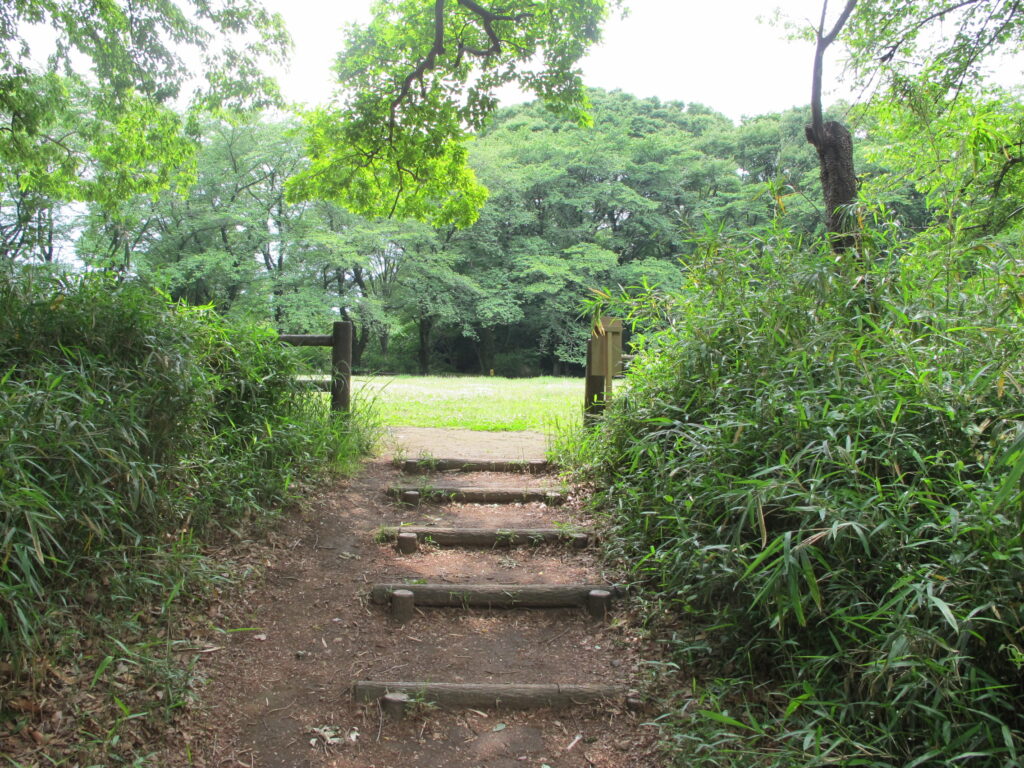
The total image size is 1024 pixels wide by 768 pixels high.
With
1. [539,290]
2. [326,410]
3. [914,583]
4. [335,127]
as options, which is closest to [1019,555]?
[914,583]

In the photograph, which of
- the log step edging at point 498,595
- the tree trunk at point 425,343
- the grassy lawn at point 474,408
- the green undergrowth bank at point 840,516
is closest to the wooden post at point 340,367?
the grassy lawn at point 474,408

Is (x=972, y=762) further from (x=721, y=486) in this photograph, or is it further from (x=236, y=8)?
(x=236, y=8)

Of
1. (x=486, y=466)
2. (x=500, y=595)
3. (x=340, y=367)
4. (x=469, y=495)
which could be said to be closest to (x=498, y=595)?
(x=500, y=595)

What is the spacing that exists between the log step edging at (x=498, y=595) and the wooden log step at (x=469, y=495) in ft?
4.84

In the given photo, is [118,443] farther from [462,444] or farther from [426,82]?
[426,82]

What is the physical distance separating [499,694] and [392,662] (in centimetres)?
60

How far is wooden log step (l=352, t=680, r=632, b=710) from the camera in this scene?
2.77 meters

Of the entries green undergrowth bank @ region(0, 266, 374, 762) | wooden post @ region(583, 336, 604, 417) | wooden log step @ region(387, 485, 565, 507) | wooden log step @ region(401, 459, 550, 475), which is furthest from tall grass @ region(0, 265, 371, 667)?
wooden post @ region(583, 336, 604, 417)

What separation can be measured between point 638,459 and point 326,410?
300cm

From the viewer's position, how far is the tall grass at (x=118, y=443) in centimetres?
250

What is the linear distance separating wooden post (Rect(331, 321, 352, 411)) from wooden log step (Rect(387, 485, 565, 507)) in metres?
1.33

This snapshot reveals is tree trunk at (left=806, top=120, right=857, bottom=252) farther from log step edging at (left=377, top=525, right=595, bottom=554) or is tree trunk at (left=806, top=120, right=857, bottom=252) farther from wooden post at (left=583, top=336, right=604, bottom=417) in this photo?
log step edging at (left=377, top=525, right=595, bottom=554)

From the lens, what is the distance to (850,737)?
205 centimetres

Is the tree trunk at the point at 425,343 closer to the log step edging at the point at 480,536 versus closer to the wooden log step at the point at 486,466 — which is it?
the wooden log step at the point at 486,466
